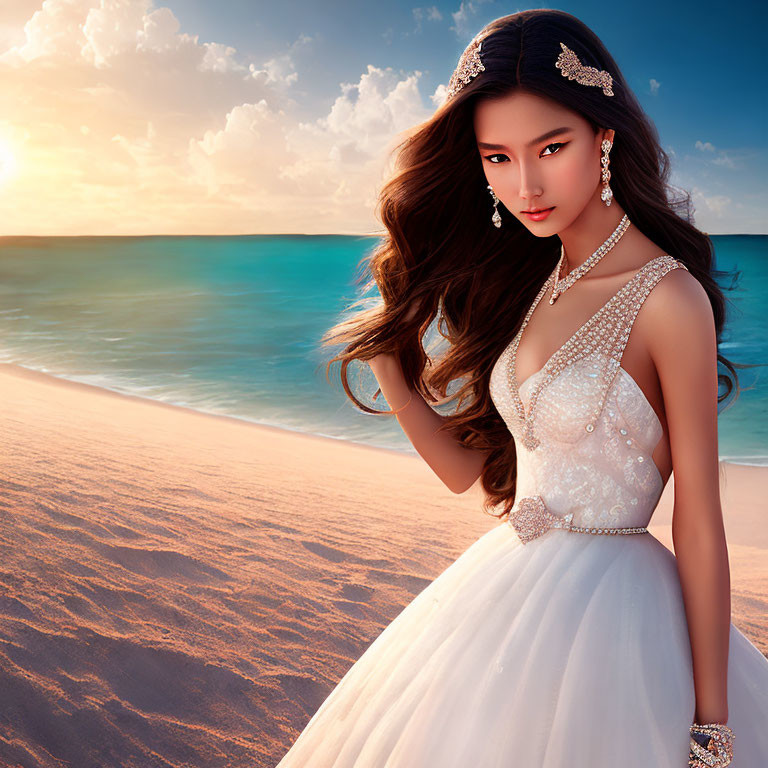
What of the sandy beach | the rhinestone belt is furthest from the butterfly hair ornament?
the sandy beach

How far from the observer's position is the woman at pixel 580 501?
1409 millimetres

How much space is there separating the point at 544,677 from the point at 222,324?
3003 cm

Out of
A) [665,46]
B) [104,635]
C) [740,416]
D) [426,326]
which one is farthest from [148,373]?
[665,46]

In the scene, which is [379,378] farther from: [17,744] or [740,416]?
[740,416]

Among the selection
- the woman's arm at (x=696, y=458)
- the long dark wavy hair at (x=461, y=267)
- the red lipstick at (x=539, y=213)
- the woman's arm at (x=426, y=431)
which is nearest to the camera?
the woman's arm at (x=696, y=458)

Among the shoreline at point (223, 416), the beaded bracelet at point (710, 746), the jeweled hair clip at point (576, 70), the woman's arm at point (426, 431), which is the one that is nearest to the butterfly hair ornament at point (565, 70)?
the jeweled hair clip at point (576, 70)

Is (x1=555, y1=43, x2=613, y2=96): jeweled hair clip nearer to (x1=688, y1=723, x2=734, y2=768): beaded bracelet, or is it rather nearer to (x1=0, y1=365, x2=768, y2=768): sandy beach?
(x1=688, y1=723, x2=734, y2=768): beaded bracelet

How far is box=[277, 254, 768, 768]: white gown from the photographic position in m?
1.38

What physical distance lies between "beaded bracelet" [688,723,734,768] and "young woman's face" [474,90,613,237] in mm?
1034

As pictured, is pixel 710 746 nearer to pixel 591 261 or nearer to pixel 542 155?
pixel 591 261

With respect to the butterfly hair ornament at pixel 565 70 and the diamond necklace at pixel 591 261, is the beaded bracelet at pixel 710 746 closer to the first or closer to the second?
the diamond necklace at pixel 591 261

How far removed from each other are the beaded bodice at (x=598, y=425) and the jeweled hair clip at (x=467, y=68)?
580 millimetres

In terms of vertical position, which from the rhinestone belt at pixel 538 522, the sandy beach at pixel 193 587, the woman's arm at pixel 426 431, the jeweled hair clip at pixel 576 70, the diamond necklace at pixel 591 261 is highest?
the jeweled hair clip at pixel 576 70

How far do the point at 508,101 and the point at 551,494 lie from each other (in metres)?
0.87
